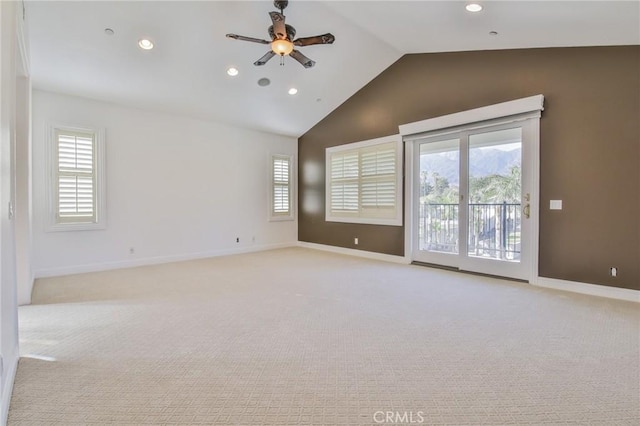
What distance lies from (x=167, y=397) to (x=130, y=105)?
5.09m

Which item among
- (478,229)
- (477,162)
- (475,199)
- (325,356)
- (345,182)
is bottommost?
(325,356)

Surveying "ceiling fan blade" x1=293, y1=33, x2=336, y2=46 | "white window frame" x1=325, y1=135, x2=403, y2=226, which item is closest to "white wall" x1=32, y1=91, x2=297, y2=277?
"white window frame" x1=325, y1=135, x2=403, y2=226

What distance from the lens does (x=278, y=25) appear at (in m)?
3.42

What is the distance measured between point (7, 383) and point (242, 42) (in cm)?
429

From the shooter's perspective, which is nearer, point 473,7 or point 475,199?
point 473,7

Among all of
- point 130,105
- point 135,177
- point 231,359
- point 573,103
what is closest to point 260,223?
point 135,177

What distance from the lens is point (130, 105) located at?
5.41 m

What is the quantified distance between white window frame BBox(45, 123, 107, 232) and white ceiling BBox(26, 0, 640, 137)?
562 mm

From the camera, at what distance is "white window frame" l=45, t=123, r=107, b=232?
4723 mm

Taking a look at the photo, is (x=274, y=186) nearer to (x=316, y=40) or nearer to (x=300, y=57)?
(x=300, y=57)

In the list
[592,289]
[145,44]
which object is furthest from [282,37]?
[592,289]

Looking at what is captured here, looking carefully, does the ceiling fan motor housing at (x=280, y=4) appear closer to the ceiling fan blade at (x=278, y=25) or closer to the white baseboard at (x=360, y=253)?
the ceiling fan blade at (x=278, y=25)

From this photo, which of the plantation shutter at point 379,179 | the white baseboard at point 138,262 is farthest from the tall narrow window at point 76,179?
the plantation shutter at point 379,179

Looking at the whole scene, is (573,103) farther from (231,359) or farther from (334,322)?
(231,359)
